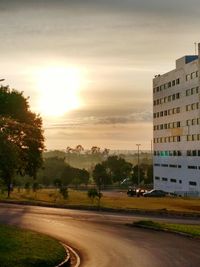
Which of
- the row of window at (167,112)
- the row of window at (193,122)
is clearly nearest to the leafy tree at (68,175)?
the row of window at (167,112)

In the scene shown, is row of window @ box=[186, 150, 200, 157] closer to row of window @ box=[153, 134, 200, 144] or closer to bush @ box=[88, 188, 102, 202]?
row of window @ box=[153, 134, 200, 144]

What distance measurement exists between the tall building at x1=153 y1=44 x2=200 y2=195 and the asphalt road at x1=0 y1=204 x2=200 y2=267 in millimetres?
62105

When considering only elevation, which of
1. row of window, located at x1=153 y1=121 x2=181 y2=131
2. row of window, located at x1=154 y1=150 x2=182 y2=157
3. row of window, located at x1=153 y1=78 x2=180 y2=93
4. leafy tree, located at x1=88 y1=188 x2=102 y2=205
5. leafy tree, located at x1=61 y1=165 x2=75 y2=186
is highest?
row of window, located at x1=153 y1=78 x2=180 y2=93

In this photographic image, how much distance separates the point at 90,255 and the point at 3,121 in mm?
8226

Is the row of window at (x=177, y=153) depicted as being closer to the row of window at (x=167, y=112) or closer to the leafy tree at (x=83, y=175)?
the row of window at (x=167, y=112)

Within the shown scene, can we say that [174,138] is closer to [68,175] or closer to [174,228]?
[68,175]

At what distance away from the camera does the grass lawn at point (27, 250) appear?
21166mm

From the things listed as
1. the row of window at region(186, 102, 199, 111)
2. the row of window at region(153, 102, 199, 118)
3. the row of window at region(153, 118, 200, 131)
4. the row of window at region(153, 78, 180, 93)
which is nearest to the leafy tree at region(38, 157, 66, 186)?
the row of window at region(153, 118, 200, 131)

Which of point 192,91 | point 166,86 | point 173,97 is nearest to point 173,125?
point 173,97

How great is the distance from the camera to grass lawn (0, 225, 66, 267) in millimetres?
21166

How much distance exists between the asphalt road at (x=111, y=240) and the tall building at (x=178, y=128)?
6211 cm

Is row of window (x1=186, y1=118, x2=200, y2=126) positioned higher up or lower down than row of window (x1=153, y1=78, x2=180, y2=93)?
lower down

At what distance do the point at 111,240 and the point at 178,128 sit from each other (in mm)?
87022

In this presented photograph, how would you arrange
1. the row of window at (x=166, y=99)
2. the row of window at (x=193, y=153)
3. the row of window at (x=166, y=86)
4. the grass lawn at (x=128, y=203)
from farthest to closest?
the row of window at (x=166, y=99)
the row of window at (x=166, y=86)
the row of window at (x=193, y=153)
the grass lawn at (x=128, y=203)
